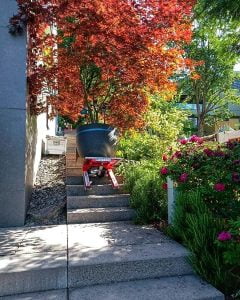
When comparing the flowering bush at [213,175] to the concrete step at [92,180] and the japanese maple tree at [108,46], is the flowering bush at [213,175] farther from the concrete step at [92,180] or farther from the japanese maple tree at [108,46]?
the japanese maple tree at [108,46]

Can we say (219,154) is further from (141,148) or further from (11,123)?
(141,148)

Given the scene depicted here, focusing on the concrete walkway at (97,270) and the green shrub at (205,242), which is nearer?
the concrete walkway at (97,270)

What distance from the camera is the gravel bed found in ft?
14.4

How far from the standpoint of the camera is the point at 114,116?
6.04 meters

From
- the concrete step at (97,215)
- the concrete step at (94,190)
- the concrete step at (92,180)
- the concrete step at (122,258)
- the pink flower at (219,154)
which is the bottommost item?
the concrete step at (122,258)

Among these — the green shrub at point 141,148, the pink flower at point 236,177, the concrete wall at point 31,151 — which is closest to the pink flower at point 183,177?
the pink flower at point 236,177

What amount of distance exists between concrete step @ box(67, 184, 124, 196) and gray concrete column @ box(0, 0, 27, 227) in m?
0.90

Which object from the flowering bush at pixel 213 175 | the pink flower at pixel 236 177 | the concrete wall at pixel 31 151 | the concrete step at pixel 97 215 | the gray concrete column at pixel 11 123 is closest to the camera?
the pink flower at pixel 236 177

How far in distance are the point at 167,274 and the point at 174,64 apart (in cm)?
357

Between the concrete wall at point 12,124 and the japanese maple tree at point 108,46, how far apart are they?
0.28 meters

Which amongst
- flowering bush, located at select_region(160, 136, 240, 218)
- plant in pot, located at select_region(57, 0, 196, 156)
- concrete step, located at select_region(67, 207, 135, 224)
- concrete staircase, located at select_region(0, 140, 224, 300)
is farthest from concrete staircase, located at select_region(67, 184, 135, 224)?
flowering bush, located at select_region(160, 136, 240, 218)

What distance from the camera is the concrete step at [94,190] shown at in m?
4.94

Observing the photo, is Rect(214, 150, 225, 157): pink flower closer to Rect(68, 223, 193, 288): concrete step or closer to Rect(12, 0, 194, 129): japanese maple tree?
Rect(68, 223, 193, 288): concrete step

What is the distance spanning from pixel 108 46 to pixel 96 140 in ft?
5.24
